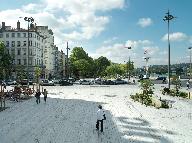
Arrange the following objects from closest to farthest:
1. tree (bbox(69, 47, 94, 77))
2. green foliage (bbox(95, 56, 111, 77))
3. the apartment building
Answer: the apartment building → tree (bbox(69, 47, 94, 77)) → green foliage (bbox(95, 56, 111, 77))

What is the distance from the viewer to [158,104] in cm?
3375

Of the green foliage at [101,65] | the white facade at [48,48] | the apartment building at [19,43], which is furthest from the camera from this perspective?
the green foliage at [101,65]

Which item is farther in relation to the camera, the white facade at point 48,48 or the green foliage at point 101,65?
the green foliage at point 101,65

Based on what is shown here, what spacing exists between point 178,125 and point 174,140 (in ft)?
15.7

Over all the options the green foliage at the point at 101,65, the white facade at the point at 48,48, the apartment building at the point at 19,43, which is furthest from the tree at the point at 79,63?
the green foliage at the point at 101,65

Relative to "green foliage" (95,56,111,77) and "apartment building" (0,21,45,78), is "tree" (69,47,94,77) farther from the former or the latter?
"green foliage" (95,56,111,77)

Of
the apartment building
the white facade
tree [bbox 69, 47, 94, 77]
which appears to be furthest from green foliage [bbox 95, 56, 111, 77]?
the apartment building

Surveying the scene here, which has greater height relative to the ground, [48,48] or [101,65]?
[48,48]

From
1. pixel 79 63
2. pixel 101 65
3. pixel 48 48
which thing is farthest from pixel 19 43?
pixel 101 65

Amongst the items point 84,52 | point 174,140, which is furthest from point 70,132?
point 84,52

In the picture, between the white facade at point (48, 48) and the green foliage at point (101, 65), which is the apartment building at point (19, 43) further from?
the green foliage at point (101, 65)

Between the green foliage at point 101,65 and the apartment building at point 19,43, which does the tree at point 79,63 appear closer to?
the apartment building at point 19,43

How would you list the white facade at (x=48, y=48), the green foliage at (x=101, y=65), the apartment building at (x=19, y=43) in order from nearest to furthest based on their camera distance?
1. the apartment building at (x=19, y=43)
2. the white facade at (x=48, y=48)
3. the green foliage at (x=101, y=65)

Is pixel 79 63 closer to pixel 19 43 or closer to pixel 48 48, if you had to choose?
pixel 48 48
